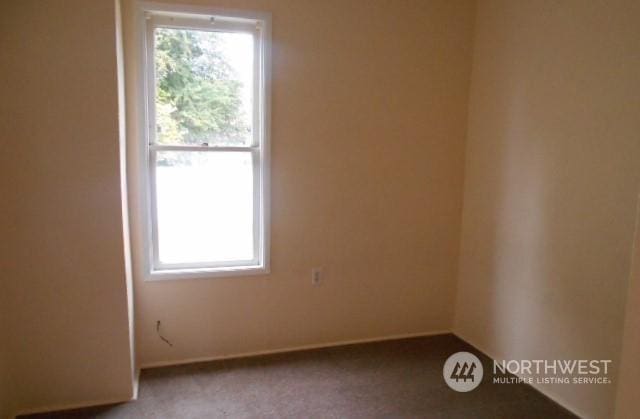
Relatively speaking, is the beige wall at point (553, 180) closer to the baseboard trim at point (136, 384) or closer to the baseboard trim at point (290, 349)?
the baseboard trim at point (290, 349)

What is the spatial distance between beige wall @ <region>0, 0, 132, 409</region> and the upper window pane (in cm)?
45

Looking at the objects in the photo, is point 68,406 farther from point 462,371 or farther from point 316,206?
point 462,371

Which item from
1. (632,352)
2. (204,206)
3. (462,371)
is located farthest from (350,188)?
(632,352)

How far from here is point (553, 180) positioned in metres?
2.43

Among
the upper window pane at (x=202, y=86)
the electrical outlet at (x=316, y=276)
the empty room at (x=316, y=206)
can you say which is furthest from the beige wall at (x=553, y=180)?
the upper window pane at (x=202, y=86)

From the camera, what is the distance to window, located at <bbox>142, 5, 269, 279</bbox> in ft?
8.50

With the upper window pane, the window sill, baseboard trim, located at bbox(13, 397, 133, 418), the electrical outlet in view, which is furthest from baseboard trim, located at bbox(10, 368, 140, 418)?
the upper window pane

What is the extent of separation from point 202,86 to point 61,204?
107 cm

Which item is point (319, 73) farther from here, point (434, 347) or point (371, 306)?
point (434, 347)

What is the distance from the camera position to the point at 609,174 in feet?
6.98

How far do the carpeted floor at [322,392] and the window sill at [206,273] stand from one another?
58 cm

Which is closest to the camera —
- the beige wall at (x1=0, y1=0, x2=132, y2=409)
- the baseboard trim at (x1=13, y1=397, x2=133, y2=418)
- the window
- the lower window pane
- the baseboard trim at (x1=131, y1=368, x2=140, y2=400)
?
the beige wall at (x1=0, y1=0, x2=132, y2=409)

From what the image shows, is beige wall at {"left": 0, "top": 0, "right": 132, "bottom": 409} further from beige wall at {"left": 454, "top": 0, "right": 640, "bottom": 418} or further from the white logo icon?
beige wall at {"left": 454, "top": 0, "right": 640, "bottom": 418}

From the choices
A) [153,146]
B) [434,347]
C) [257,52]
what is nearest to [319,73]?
[257,52]
